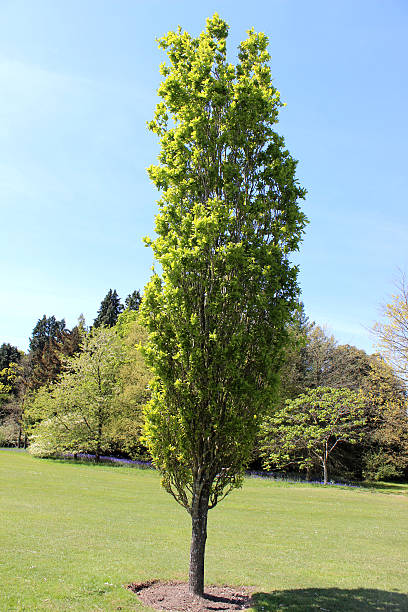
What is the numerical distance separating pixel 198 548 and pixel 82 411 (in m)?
32.6

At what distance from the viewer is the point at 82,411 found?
38.7 m

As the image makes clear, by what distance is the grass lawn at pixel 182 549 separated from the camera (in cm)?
802

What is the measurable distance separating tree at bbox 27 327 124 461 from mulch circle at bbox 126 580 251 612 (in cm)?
3055

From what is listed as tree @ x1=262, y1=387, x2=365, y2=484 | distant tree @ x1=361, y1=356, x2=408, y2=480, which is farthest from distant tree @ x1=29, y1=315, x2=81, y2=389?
distant tree @ x1=361, y1=356, x2=408, y2=480

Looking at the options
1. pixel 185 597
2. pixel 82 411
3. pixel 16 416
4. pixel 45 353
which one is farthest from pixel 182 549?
pixel 16 416

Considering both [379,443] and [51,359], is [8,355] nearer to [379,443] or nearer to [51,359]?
[51,359]

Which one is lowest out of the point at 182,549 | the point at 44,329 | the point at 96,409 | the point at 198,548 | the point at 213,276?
the point at 182,549

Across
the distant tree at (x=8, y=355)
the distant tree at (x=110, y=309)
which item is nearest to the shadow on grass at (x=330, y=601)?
the distant tree at (x=110, y=309)

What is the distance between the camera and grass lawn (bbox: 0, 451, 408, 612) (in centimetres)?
802

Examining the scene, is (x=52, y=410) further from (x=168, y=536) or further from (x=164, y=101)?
(x=164, y=101)

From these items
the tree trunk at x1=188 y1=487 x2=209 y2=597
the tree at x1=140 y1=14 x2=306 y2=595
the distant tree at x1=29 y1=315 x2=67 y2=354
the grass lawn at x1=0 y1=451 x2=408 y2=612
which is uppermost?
the distant tree at x1=29 y1=315 x2=67 y2=354

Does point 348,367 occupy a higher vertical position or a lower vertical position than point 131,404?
higher

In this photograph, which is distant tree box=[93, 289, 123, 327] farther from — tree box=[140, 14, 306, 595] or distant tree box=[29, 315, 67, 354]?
tree box=[140, 14, 306, 595]

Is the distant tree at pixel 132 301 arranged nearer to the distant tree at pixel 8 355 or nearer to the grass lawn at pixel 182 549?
the distant tree at pixel 8 355
